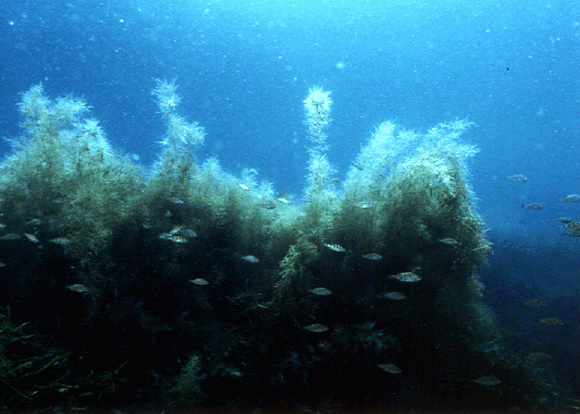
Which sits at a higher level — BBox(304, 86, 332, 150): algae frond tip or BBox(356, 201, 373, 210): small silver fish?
BBox(304, 86, 332, 150): algae frond tip

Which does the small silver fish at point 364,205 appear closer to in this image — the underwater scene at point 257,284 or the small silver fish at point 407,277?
the underwater scene at point 257,284

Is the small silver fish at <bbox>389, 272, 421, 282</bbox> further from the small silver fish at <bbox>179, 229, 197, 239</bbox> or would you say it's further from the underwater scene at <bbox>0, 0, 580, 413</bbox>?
the small silver fish at <bbox>179, 229, 197, 239</bbox>

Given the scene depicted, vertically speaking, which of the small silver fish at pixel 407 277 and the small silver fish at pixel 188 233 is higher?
the small silver fish at pixel 188 233

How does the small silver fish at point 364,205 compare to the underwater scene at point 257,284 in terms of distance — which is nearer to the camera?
the underwater scene at point 257,284

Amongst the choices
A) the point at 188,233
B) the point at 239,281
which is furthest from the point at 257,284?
the point at 188,233

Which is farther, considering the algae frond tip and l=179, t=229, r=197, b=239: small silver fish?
the algae frond tip

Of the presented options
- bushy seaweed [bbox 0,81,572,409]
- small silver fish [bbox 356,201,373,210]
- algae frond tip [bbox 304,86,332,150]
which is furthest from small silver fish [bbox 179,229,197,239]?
algae frond tip [bbox 304,86,332,150]

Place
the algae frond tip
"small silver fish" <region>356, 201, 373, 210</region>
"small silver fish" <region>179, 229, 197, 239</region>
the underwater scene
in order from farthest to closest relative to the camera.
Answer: the algae frond tip < "small silver fish" <region>356, 201, 373, 210</region> < "small silver fish" <region>179, 229, 197, 239</region> < the underwater scene

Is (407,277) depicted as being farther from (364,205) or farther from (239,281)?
(239,281)

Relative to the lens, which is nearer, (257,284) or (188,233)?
(188,233)

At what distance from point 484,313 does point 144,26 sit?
48.9 meters

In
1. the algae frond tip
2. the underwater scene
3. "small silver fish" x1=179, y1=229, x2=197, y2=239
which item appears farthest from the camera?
the algae frond tip

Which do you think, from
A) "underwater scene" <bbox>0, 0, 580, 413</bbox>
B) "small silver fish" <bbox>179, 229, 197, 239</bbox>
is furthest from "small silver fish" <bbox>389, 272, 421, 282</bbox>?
"small silver fish" <bbox>179, 229, 197, 239</bbox>

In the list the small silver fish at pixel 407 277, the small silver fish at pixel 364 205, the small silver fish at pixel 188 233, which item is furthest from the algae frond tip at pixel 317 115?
the small silver fish at pixel 407 277
